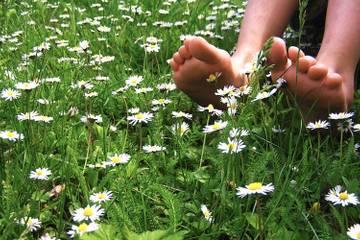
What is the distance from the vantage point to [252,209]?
1.02 m

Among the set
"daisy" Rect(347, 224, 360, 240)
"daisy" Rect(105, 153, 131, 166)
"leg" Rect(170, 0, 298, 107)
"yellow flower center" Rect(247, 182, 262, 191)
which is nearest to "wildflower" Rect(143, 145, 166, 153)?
"daisy" Rect(105, 153, 131, 166)

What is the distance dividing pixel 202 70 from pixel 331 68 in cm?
28

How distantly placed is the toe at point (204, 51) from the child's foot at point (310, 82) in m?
0.12

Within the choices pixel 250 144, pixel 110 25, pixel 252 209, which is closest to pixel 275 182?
pixel 252 209

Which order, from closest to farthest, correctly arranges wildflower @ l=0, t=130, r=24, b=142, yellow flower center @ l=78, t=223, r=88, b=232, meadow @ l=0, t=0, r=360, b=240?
1. yellow flower center @ l=78, t=223, r=88, b=232
2. meadow @ l=0, t=0, r=360, b=240
3. wildflower @ l=0, t=130, r=24, b=142

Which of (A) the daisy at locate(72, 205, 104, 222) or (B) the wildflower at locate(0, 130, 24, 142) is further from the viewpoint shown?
(B) the wildflower at locate(0, 130, 24, 142)

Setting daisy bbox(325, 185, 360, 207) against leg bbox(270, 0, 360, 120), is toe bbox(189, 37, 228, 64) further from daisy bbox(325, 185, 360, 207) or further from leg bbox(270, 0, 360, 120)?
Answer: daisy bbox(325, 185, 360, 207)

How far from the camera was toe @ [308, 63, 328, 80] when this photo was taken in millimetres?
1194

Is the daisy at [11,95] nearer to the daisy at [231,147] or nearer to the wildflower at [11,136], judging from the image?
the wildflower at [11,136]

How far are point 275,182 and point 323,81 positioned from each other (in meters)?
0.28

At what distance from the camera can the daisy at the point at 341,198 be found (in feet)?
3.06

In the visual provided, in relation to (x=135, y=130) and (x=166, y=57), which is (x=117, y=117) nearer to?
(x=135, y=130)

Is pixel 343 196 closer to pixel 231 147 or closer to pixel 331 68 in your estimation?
pixel 231 147

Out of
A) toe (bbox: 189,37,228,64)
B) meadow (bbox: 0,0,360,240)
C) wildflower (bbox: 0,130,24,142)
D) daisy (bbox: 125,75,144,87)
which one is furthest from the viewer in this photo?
daisy (bbox: 125,75,144,87)
